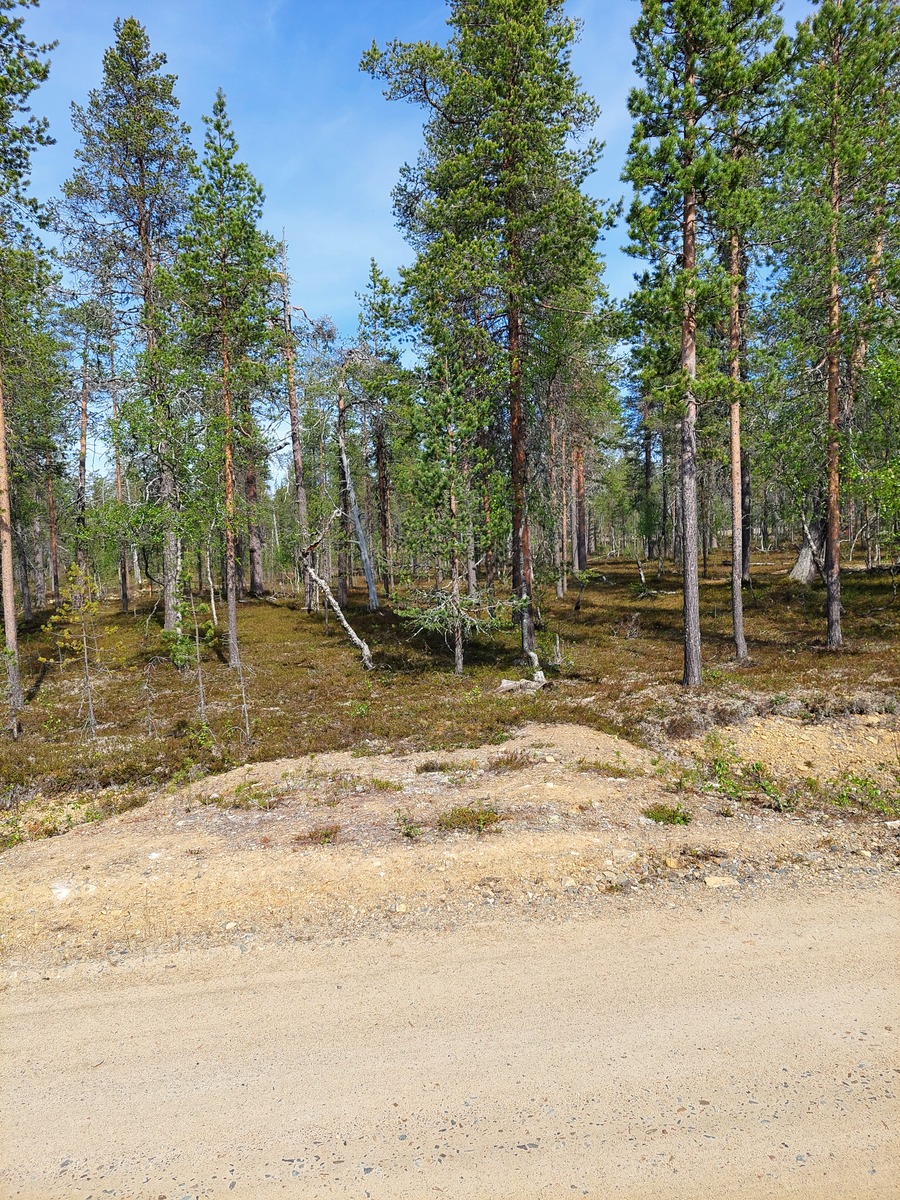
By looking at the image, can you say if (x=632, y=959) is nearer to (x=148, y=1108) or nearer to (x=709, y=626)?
(x=148, y=1108)

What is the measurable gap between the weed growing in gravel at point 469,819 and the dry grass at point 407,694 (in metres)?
1.97

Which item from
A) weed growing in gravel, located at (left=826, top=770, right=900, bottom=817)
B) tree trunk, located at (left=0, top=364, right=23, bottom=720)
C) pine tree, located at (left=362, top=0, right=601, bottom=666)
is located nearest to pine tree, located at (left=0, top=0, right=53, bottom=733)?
tree trunk, located at (left=0, top=364, right=23, bottom=720)

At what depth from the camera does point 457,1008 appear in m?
4.89

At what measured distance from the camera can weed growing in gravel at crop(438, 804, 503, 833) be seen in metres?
8.10

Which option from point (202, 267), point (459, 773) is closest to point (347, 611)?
point (202, 267)

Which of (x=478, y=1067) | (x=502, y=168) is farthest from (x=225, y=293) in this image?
(x=478, y=1067)

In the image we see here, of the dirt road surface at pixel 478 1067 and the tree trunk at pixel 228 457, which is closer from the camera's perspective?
the dirt road surface at pixel 478 1067

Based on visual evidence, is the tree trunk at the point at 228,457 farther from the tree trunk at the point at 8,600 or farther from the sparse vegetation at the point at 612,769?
the sparse vegetation at the point at 612,769

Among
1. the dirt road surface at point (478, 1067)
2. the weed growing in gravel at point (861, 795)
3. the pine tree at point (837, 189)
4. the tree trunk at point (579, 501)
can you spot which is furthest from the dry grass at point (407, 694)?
the tree trunk at point (579, 501)

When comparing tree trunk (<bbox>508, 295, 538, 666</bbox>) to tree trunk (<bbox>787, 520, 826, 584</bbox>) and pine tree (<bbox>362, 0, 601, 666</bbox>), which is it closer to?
pine tree (<bbox>362, 0, 601, 666</bbox>)

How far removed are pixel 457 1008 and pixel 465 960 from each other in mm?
635

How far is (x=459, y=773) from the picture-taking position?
10289 millimetres

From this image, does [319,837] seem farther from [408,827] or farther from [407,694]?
[407,694]

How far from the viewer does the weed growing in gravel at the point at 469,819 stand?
8102mm
